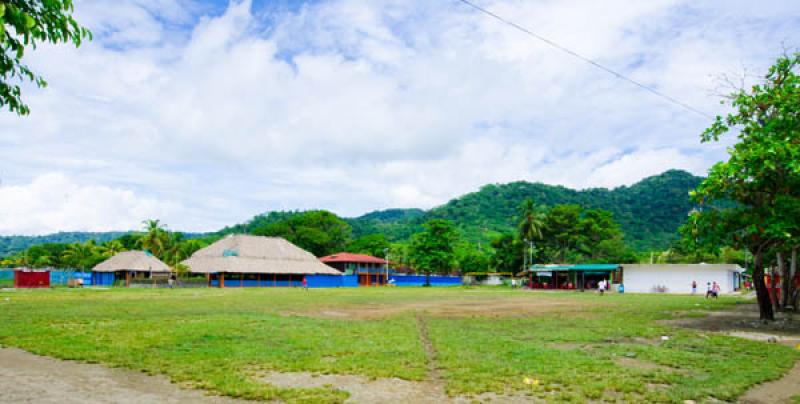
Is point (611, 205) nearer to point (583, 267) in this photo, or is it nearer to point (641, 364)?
point (583, 267)

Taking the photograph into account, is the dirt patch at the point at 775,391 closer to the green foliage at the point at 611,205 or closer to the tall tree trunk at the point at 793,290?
the tall tree trunk at the point at 793,290

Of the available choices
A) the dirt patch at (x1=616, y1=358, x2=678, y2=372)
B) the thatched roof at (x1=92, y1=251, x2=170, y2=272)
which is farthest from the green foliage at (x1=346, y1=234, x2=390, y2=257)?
the dirt patch at (x1=616, y1=358, x2=678, y2=372)

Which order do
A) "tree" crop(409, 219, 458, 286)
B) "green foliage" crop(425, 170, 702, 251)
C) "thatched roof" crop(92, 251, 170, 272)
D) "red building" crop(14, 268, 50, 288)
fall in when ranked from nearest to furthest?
"red building" crop(14, 268, 50, 288)
"thatched roof" crop(92, 251, 170, 272)
"tree" crop(409, 219, 458, 286)
"green foliage" crop(425, 170, 702, 251)

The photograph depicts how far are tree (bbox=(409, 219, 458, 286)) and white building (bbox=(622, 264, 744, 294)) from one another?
83.8ft

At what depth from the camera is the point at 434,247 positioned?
75.4m

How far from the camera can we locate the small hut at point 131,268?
62.4m

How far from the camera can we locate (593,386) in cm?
788

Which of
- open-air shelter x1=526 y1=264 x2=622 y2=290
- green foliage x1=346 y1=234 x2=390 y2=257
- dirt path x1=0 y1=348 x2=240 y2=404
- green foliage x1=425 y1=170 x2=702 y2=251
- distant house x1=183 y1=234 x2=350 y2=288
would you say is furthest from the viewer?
green foliage x1=425 y1=170 x2=702 y2=251

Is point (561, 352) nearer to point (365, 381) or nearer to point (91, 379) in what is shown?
point (365, 381)

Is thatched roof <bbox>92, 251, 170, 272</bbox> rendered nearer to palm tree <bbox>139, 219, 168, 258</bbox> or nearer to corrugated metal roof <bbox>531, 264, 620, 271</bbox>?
palm tree <bbox>139, 219, 168, 258</bbox>

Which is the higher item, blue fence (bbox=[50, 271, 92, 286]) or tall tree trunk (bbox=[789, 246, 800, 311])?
tall tree trunk (bbox=[789, 246, 800, 311])

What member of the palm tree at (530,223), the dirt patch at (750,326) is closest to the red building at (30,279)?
the dirt patch at (750,326)

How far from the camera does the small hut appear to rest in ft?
205

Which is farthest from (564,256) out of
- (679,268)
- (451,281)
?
(679,268)
